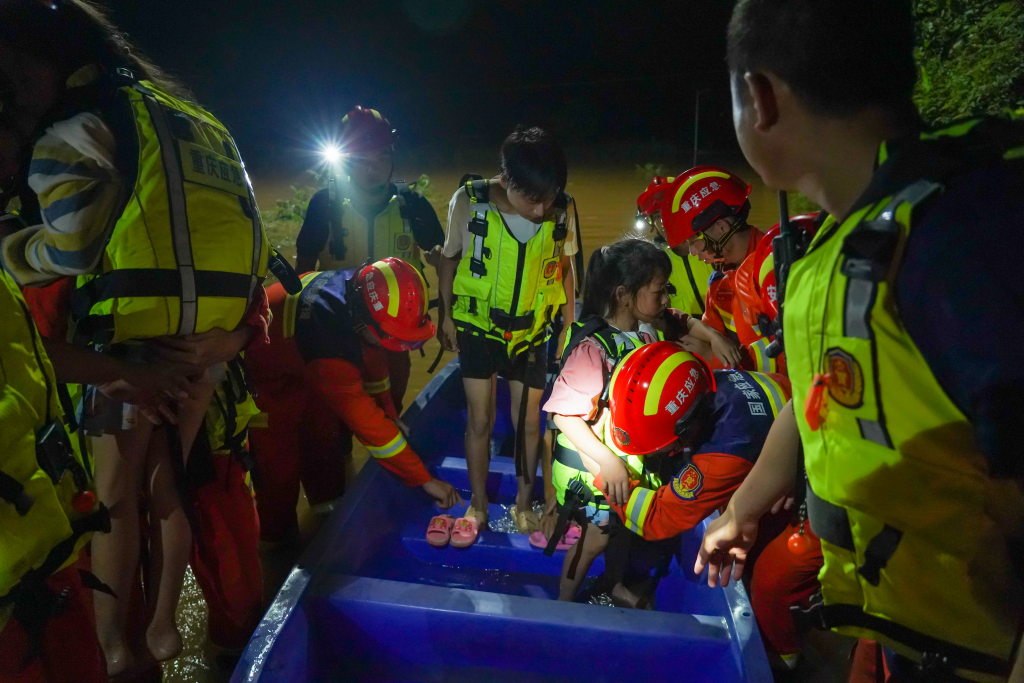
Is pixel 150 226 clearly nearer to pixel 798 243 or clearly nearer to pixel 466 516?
pixel 798 243

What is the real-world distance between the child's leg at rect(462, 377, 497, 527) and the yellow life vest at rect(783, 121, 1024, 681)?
190 centimetres

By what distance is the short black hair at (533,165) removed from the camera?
2514 millimetres

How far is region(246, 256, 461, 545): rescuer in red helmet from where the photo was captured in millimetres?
2592

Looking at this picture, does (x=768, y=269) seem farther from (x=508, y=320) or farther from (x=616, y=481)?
(x=508, y=320)

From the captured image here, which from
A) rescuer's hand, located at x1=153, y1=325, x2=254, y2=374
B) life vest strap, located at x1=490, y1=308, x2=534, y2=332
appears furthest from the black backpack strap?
rescuer's hand, located at x1=153, y1=325, x2=254, y2=374

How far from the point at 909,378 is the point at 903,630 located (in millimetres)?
460

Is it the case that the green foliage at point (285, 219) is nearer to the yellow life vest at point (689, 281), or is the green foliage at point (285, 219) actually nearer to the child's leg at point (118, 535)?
the yellow life vest at point (689, 281)

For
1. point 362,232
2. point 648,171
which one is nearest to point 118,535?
point 362,232

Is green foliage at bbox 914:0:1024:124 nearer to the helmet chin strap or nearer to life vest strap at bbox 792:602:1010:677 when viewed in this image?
the helmet chin strap

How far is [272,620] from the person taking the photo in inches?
70.0

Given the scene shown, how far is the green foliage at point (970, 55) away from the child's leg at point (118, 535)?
254 inches

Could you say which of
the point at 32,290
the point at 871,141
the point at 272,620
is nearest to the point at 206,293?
the point at 32,290

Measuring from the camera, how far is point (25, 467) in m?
1.06

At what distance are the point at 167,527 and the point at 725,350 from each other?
251 cm
